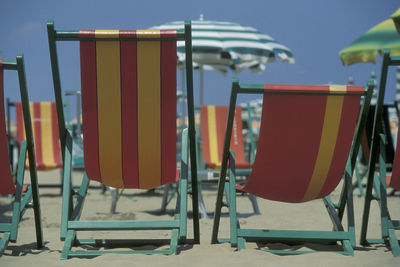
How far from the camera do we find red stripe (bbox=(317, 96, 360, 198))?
7.75 ft

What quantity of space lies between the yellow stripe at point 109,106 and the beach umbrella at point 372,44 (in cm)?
590

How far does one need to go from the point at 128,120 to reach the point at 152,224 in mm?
494

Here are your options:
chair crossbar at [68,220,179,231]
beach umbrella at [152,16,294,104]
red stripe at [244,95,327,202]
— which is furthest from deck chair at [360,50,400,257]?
beach umbrella at [152,16,294,104]

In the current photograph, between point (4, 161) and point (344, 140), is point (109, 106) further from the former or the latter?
point (344, 140)

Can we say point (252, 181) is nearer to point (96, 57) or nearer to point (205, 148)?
point (96, 57)

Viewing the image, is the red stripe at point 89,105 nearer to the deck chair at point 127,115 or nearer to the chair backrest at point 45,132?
the deck chair at point 127,115

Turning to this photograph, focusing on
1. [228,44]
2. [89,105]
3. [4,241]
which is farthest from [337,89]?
[228,44]

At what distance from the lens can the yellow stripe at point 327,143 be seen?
7.72 ft

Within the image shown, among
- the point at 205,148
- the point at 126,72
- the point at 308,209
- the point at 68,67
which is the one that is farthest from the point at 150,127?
the point at 205,148

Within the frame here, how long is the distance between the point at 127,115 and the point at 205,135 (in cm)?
359

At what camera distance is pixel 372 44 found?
7754 millimetres

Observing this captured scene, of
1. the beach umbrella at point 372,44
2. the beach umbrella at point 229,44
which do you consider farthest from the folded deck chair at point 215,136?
the beach umbrella at point 372,44

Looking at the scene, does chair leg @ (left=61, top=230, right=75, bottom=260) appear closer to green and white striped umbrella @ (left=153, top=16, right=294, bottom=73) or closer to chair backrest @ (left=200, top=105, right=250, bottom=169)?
chair backrest @ (left=200, top=105, right=250, bottom=169)

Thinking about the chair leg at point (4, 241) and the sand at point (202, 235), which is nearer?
the sand at point (202, 235)
